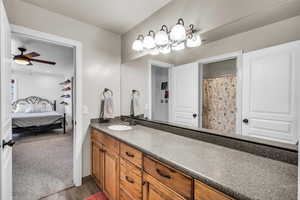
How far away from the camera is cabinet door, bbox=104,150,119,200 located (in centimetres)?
150

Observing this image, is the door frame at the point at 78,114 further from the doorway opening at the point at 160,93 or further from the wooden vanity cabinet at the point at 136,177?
the doorway opening at the point at 160,93

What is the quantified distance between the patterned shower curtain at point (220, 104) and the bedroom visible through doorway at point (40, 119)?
1.90 meters

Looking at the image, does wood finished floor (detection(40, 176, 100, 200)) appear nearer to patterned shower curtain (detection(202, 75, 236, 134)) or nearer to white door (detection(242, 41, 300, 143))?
patterned shower curtain (detection(202, 75, 236, 134))

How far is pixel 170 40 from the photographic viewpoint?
165cm

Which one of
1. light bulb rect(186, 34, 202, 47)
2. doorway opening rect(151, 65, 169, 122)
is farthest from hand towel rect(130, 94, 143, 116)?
light bulb rect(186, 34, 202, 47)

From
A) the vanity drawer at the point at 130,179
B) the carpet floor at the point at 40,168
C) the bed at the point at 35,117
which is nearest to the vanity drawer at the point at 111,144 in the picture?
the vanity drawer at the point at 130,179

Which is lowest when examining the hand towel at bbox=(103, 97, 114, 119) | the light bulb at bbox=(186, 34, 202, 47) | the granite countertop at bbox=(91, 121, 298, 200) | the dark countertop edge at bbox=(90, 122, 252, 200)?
the dark countertop edge at bbox=(90, 122, 252, 200)

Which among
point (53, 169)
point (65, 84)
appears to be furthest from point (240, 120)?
point (65, 84)

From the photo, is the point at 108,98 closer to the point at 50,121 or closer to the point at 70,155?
the point at 70,155

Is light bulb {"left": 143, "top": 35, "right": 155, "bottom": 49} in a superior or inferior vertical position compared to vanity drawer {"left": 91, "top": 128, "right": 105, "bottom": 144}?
superior

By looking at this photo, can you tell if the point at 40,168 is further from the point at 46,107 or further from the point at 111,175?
the point at 46,107

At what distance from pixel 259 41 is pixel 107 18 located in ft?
6.10

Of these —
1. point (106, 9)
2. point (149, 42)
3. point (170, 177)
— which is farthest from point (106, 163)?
point (106, 9)

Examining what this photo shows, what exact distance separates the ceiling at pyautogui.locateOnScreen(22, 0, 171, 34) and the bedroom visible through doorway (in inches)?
22.6
